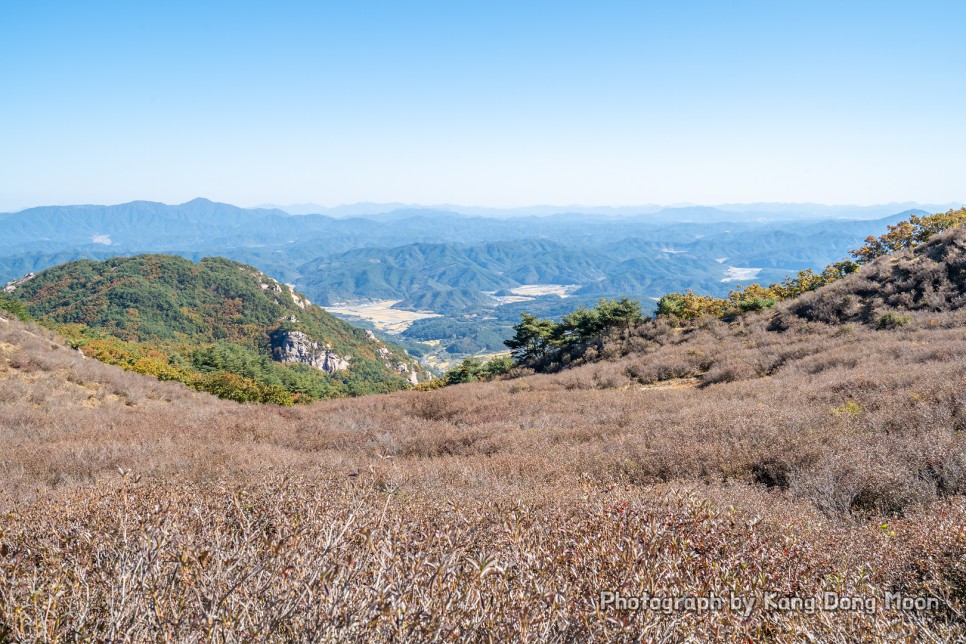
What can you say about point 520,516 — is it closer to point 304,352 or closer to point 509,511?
point 509,511

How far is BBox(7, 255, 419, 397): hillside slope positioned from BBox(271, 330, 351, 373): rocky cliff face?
187 millimetres

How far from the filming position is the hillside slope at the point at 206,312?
84938mm

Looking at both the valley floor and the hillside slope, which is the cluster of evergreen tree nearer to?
the valley floor

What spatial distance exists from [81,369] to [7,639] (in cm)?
1840

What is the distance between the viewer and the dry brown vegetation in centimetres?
206

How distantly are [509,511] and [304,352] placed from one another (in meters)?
89.8

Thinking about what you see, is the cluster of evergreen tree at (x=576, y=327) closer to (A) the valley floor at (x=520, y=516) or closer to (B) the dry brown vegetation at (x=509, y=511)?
(B) the dry brown vegetation at (x=509, y=511)

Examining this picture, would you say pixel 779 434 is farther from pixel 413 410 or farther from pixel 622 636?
pixel 413 410

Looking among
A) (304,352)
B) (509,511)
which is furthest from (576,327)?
(304,352)

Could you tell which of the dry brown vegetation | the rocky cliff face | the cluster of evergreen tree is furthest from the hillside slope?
the dry brown vegetation

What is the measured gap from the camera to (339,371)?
8412 cm

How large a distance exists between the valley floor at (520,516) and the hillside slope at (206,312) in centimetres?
6676

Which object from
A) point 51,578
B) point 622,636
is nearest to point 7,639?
point 51,578

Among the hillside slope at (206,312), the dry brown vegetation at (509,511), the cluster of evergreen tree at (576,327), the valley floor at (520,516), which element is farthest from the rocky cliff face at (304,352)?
the valley floor at (520,516)
